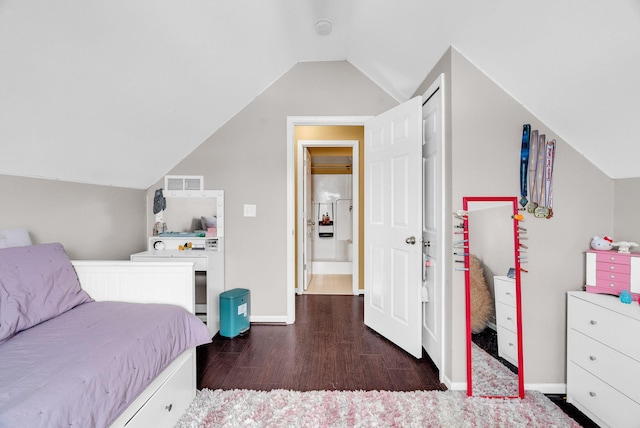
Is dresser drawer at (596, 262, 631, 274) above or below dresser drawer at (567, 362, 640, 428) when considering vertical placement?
above

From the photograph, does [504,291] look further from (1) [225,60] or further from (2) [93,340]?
(1) [225,60]

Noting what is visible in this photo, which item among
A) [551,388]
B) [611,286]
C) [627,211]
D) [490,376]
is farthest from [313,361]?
[627,211]

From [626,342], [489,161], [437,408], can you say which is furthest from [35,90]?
[626,342]

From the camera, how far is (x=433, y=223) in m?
2.20

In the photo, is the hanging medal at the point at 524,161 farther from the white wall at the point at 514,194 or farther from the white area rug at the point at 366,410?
the white area rug at the point at 366,410

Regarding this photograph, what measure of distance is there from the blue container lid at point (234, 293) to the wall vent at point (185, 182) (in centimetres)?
106

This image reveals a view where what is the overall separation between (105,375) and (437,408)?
5.47 ft

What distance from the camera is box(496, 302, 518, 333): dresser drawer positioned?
184cm

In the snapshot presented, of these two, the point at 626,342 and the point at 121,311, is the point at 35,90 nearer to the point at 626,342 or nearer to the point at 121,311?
the point at 121,311

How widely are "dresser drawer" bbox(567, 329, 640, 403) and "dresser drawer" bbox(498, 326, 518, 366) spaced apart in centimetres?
31

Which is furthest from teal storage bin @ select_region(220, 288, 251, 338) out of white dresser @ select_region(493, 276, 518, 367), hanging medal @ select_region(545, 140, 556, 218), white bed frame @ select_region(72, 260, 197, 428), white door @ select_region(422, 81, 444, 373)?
hanging medal @ select_region(545, 140, 556, 218)

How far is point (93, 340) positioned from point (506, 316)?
2.23 meters

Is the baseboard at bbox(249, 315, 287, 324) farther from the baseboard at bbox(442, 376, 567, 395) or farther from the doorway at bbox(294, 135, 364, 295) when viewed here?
the baseboard at bbox(442, 376, 567, 395)

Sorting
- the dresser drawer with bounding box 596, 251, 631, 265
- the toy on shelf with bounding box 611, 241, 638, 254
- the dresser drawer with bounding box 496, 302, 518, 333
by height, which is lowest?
the dresser drawer with bounding box 496, 302, 518, 333
